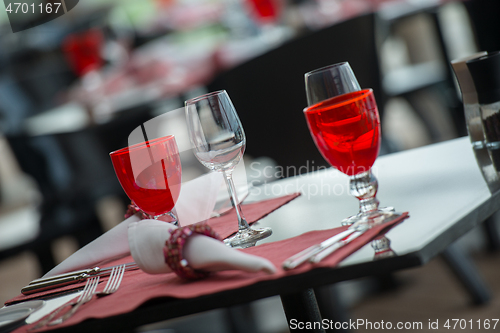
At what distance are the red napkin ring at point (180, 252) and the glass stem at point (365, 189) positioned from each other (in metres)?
0.18

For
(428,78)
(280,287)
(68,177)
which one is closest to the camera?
(280,287)

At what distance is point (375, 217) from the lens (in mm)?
593

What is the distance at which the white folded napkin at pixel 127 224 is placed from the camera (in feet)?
2.48

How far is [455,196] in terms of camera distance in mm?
609

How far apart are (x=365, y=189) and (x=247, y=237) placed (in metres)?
0.16

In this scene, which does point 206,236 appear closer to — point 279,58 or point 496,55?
point 496,55

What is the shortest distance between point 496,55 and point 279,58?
1.14 metres

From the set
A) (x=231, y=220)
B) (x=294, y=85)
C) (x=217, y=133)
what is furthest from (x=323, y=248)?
(x=294, y=85)


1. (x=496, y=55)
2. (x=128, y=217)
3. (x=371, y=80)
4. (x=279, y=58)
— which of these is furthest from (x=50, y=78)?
(x=496, y=55)

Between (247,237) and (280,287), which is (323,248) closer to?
(280,287)

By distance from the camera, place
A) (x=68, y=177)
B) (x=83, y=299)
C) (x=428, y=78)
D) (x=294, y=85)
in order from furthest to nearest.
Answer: (x=428, y=78) → (x=68, y=177) → (x=294, y=85) → (x=83, y=299)

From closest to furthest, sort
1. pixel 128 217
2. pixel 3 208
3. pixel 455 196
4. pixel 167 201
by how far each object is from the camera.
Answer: pixel 455 196 < pixel 167 201 < pixel 128 217 < pixel 3 208

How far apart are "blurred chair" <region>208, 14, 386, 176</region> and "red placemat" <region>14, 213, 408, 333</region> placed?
3.78 feet

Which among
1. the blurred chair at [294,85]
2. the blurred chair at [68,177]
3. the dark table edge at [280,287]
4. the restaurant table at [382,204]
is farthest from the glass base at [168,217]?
the blurred chair at [68,177]
